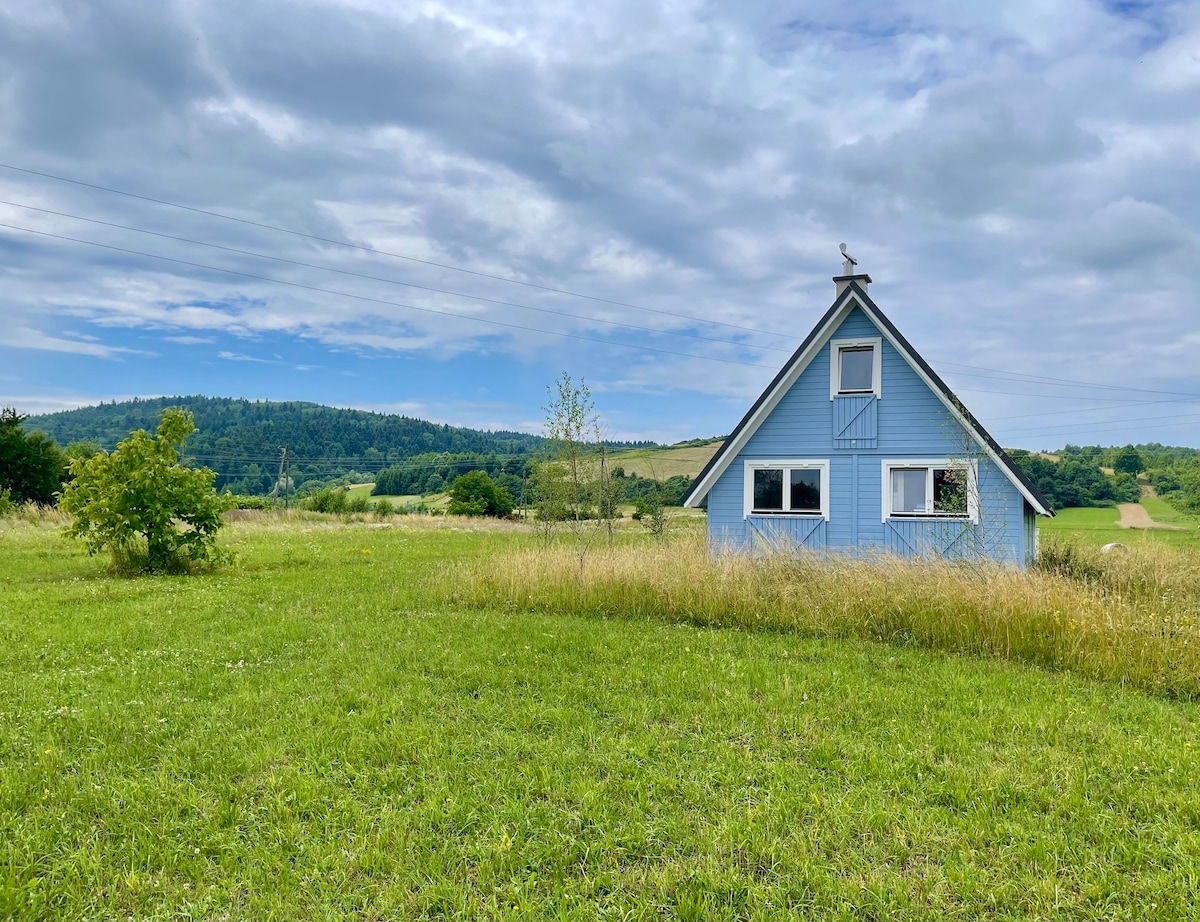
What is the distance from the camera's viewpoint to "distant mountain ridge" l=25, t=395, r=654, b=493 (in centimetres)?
6938

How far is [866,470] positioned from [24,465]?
3763 centimetres

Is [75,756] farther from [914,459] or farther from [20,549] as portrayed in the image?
[20,549]

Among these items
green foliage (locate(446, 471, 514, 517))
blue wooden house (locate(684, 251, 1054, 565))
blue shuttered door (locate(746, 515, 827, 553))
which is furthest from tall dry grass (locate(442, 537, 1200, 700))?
green foliage (locate(446, 471, 514, 517))

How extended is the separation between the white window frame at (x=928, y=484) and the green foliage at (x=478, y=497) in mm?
41679

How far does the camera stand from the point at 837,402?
17969 millimetres

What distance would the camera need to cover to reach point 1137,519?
47312mm

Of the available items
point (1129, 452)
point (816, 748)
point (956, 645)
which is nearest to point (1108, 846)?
point (816, 748)

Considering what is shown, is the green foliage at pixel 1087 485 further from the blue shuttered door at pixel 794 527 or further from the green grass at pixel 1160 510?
the blue shuttered door at pixel 794 527

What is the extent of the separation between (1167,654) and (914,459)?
9.96 m

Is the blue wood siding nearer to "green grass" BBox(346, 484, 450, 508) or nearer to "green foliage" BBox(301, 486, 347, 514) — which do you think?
"green foliage" BBox(301, 486, 347, 514)

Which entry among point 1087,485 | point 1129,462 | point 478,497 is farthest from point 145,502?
point 1129,462

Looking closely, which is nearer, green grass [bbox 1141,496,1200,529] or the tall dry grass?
the tall dry grass

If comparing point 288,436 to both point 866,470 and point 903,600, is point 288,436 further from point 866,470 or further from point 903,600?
point 903,600

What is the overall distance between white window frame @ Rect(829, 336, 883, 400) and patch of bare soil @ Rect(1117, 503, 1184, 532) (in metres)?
36.7
